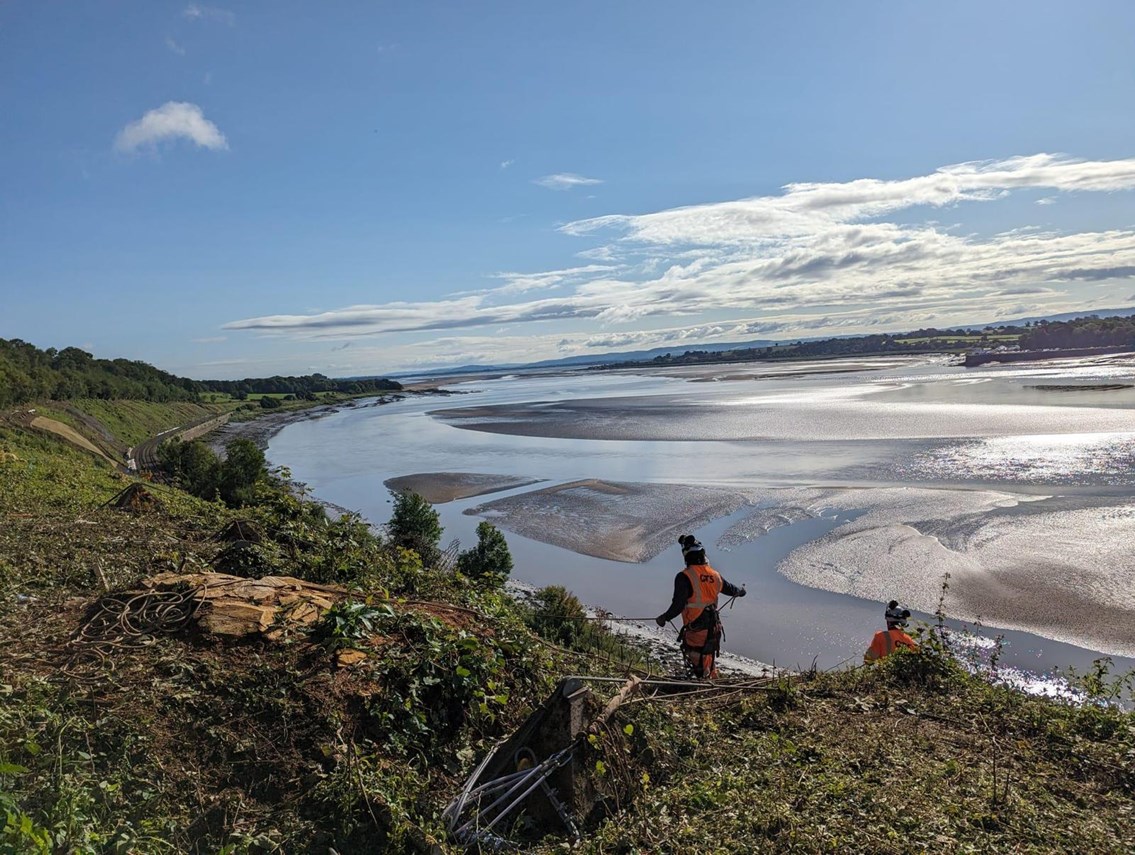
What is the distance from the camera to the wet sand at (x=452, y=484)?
116ft

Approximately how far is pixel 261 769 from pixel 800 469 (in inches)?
1284

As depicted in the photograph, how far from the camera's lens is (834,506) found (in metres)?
27.0

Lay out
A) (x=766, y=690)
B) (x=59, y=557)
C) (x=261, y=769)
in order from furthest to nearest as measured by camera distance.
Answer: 1. (x=59, y=557)
2. (x=766, y=690)
3. (x=261, y=769)

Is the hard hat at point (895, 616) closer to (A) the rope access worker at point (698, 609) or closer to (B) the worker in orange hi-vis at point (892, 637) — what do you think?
(B) the worker in orange hi-vis at point (892, 637)

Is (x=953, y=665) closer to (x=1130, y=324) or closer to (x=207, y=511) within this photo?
(x=207, y=511)

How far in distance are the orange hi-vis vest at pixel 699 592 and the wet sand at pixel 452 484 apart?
2672 centimetres

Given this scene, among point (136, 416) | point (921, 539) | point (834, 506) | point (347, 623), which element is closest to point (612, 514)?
point (834, 506)

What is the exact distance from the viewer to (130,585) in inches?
272

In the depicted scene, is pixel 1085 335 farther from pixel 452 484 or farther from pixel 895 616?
pixel 895 616

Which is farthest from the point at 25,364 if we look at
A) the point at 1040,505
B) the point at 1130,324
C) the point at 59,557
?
the point at 1130,324

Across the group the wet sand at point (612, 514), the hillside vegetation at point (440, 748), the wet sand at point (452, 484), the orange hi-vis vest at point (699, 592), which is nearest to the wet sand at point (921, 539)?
the wet sand at point (612, 514)

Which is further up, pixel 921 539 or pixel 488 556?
pixel 488 556

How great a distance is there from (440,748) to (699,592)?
12.2 feet

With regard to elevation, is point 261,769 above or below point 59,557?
below
